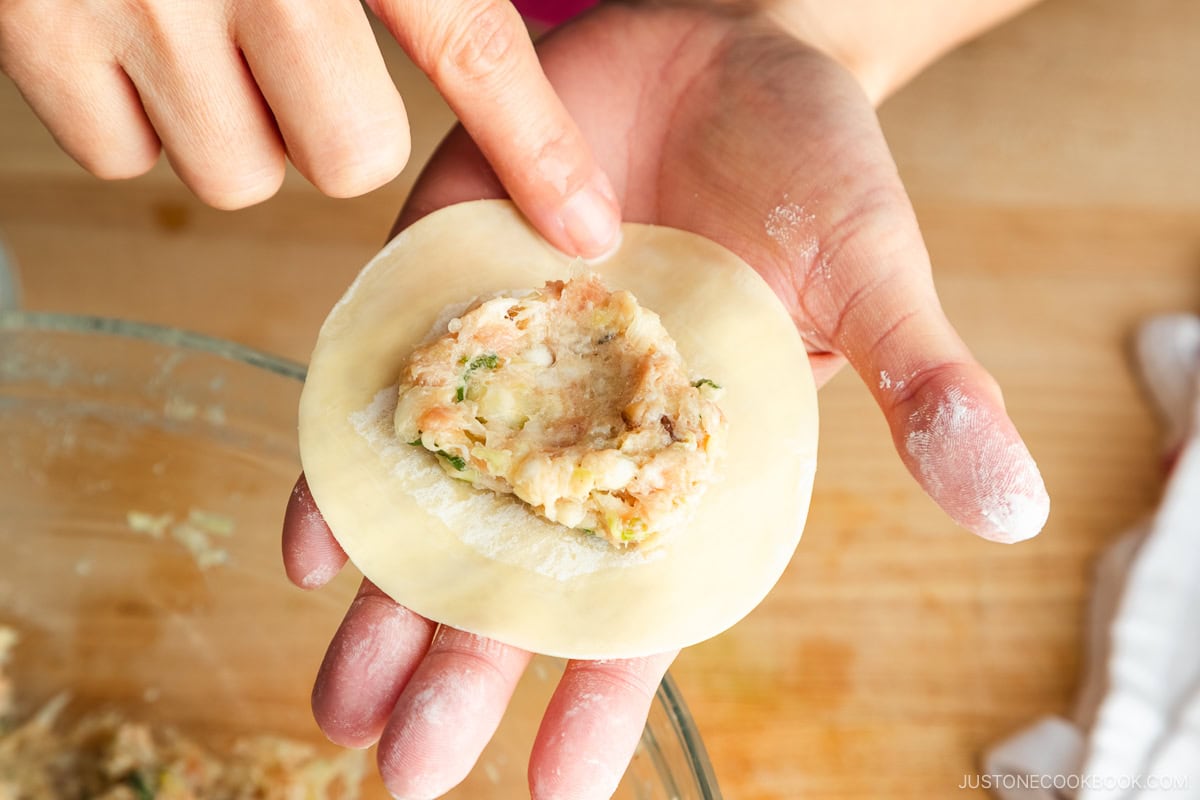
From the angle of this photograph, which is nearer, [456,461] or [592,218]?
[456,461]

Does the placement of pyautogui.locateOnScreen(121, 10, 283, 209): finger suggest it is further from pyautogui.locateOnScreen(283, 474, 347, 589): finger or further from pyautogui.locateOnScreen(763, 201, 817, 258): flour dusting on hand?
pyautogui.locateOnScreen(763, 201, 817, 258): flour dusting on hand

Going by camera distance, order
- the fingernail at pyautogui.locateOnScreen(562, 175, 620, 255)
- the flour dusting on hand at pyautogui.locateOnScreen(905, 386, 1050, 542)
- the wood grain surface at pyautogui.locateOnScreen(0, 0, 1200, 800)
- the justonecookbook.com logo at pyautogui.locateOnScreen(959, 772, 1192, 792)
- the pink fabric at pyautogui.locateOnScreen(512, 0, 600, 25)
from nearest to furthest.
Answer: the flour dusting on hand at pyautogui.locateOnScreen(905, 386, 1050, 542), the fingernail at pyautogui.locateOnScreen(562, 175, 620, 255), the justonecookbook.com logo at pyautogui.locateOnScreen(959, 772, 1192, 792), the wood grain surface at pyautogui.locateOnScreen(0, 0, 1200, 800), the pink fabric at pyautogui.locateOnScreen(512, 0, 600, 25)

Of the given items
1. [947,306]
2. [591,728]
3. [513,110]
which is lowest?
[947,306]

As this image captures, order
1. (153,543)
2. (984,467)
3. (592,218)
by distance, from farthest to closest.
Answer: (153,543)
(592,218)
(984,467)

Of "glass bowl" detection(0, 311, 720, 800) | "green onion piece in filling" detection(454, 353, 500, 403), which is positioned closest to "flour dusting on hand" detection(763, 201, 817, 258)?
"green onion piece in filling" detection(454, 353, 500, 403)

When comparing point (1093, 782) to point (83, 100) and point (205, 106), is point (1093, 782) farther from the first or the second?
point (83, 100)

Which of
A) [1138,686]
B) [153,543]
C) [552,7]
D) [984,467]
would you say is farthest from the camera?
[552,7]

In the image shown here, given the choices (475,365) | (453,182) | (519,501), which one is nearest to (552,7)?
(453,182)
